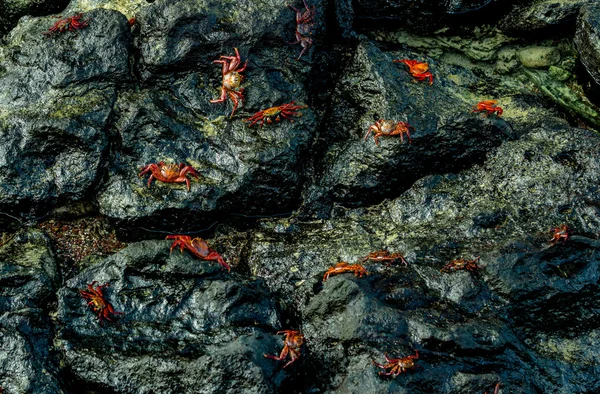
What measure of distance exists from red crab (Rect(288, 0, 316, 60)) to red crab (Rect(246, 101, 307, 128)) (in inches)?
22.4

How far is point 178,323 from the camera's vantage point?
455 centimetres

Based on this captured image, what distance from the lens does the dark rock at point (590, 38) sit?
5980mm

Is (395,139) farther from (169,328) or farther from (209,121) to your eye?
(169,328)

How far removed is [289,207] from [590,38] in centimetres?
322

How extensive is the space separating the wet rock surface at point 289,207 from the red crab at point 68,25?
0.06 metres

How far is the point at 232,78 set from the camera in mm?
5617

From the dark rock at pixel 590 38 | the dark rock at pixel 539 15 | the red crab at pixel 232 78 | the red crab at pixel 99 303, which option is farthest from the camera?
the dark rock at pixel 539 15

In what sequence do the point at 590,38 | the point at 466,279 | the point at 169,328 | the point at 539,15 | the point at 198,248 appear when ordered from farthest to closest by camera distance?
the point at 539,15 < the point at 590,38 < the point at 198,248 < the point at 466,279 < the point at 169,328

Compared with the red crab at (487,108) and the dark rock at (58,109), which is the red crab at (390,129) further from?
the dark rock at (58,109)

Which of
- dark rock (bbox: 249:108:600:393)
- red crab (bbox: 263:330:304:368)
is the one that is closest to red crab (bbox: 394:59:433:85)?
dark rock (bbox: 249:108:600:393)

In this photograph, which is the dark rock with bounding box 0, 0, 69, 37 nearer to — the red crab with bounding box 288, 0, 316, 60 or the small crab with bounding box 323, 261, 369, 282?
the red crab with bounding box 288, 0, 316, 60

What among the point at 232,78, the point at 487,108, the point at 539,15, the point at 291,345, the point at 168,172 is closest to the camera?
the point at 291,345

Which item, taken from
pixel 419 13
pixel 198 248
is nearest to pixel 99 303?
pixel 198 248

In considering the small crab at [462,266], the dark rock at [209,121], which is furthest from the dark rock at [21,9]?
the small crab at [462,266]
